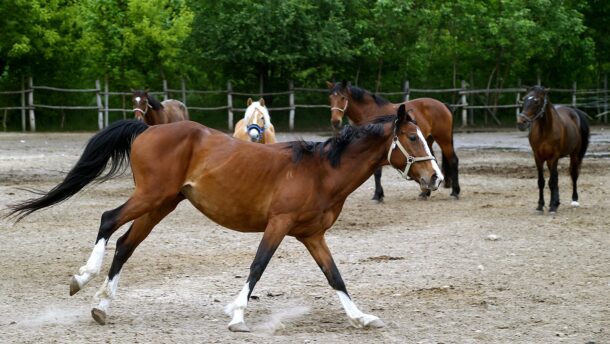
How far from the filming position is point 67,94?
→ 36.0 meters

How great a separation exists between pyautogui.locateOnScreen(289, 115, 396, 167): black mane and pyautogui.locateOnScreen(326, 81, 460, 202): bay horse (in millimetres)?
6895

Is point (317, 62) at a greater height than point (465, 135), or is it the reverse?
point (317, 62)

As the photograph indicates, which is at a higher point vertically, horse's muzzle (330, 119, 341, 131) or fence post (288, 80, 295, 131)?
horse's muzzle (330, 119, 341, 131)

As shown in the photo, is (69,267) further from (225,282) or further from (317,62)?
(317,62)

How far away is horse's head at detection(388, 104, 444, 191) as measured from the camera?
6562 mm

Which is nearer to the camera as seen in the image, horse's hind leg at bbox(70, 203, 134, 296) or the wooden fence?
horse's hind leg at bbox(70, 203, 134, 296)

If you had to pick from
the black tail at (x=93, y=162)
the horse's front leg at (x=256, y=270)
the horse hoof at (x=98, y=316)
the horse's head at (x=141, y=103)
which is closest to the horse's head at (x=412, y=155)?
the horse's front leg at (x=256, y=270)

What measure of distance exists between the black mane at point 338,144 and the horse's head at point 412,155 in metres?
0.14

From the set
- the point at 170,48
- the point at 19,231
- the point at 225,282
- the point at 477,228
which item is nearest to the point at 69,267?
the point at 225,282

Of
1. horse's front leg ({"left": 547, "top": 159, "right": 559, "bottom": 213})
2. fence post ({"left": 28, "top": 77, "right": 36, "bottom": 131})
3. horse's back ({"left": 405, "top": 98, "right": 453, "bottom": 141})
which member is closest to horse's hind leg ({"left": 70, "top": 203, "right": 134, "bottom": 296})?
horse's front leg ({"left": 547, "top": 159, "right": 559, "bottom": 213})

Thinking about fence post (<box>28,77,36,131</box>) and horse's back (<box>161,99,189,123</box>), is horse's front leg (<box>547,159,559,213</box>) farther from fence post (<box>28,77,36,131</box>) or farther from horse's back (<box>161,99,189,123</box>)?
fence post (<box>28,77,36,131</box>)

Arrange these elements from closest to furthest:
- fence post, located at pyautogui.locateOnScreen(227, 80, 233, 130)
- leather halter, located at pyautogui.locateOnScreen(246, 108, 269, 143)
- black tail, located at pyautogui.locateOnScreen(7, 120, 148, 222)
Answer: black tail, located at pyautogui.locateOnScreen(7, 120, 148, 222) → leather halter, located at pyautogui.locateOnScreen(246, 108, 269, 143) → fence post, located at pyautogui.locateOnScreen(227, 80, 233, 130)

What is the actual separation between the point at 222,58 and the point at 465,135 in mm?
10062

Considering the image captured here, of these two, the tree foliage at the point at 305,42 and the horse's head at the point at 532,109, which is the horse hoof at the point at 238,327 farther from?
the tree foliage at the point at 305,42
